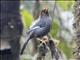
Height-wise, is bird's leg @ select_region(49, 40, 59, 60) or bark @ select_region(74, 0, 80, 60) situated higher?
bark @ select_region(74, 0, 80, 60)

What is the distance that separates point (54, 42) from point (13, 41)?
5.17 feet

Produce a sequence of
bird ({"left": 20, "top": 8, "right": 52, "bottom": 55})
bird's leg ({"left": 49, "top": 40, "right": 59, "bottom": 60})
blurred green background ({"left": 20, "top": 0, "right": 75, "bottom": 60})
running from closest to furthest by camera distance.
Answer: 1. bird's leg ({"left": 49, "top": 40, "right": 59, "bottom": 60})
2. bird ({"left": 20, "top": 8, "right": 52, "bottom": 55})
3. blurred green background ({"left": 20, "top": 0, "right": 75, "bottom": 60})

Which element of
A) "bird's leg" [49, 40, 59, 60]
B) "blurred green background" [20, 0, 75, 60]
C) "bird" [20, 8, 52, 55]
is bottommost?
"blurred green background" [20, 0, 75, 60]

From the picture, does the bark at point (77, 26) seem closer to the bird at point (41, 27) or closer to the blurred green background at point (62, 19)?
the bird at point (41, 27)

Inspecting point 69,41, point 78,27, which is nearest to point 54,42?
point 78,27

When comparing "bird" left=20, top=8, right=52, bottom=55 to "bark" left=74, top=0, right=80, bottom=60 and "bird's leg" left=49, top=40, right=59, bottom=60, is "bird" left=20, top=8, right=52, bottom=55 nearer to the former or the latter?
"bird's leg" left=49, top=40, right=59, bottom=60

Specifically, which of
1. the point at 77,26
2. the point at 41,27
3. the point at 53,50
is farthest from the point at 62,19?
the point at 77,26

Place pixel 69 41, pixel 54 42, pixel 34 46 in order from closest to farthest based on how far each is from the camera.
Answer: pixel 54 42
pixel 34 46
pixel 69 41

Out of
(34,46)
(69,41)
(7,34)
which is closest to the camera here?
(7,34)

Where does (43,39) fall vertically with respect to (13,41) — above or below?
above

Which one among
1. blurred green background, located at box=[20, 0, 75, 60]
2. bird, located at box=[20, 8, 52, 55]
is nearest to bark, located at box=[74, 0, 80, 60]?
bird, located at box=[20, 8, 52, 55]

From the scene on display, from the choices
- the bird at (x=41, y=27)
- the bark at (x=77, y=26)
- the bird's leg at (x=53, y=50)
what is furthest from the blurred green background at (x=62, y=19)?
the bark at (x=77, y=26)

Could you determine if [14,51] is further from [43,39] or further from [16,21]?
[43,39]

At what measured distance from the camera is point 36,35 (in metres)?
3.61
